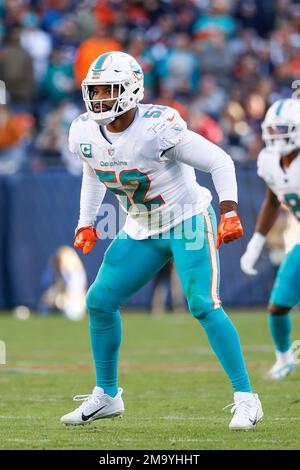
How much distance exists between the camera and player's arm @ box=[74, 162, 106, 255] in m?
4.94

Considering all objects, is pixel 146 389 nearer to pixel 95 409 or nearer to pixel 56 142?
pixel 95 409

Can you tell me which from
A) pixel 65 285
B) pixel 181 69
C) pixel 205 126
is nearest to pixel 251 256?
pixel 65 285

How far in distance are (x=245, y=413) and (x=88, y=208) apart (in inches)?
46.7

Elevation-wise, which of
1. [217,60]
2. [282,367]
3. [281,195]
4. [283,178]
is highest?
[283,178]

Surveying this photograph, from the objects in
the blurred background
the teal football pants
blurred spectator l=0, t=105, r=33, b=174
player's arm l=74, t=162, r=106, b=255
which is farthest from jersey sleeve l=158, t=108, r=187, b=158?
blurred spectator l=0, t=105, r=33, b=174

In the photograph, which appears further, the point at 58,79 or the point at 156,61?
the point at 156,61

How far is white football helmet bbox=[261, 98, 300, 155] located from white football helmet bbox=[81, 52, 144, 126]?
6.29ft

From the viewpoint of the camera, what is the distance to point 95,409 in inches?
189

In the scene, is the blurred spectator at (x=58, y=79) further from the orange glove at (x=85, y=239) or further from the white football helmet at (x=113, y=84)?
the white football helmet at (x=113, y=84)

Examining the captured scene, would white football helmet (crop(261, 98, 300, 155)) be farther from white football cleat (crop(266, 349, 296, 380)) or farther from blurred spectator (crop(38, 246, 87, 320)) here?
blurred spectator (crop(38, 246, 87, 320))

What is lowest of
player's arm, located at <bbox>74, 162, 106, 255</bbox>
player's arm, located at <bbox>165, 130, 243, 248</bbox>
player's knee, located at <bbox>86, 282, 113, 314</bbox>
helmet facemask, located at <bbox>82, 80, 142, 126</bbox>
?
player's knee, located at <bbox>86, 282, 113, 314</bbox>

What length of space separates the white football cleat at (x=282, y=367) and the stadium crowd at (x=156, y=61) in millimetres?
5222

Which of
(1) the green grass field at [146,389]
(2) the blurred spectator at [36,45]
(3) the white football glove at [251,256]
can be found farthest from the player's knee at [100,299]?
(2) the blurred spectator at [36,45]

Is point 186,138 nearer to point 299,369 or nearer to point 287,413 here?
point 287,413
